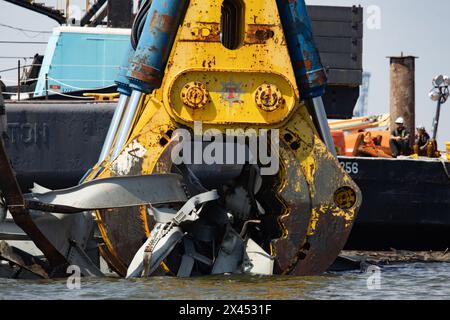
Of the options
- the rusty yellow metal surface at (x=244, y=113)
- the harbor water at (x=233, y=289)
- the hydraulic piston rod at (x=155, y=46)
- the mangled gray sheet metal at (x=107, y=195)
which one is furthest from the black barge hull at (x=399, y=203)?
the mangled gray sheet metal at (x=107, y=195)

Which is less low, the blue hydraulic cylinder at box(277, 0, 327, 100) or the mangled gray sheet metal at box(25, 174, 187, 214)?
the blue hydraulic cylinder at box(277, 0, 327, 100)

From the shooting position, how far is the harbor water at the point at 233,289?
1249cm

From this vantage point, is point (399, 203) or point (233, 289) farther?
point (399, 203)

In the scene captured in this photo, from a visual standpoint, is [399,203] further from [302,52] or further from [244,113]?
[244,113]

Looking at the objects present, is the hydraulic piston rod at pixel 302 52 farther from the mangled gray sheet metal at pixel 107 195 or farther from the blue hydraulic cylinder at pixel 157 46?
the mangled gray sheet metal at pixel 107 195

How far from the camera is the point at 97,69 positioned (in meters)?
26.7

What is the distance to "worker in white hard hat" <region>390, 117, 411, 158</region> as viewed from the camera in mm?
25375

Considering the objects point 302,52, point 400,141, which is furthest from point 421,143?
point 302,52

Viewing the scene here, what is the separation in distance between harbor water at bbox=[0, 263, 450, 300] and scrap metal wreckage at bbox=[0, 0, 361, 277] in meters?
0.44

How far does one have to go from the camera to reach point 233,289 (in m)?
13.0

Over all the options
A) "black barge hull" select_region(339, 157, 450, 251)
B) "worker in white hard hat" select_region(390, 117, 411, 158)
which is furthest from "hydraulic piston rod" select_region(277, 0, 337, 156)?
"worker in white hard hat" select_region(390, 117, 411, 158)

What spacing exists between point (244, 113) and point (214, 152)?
59 cm

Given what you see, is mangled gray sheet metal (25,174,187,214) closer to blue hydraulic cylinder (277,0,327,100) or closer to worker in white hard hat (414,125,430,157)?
blue hydraulic cylinder (277,0,327,100)

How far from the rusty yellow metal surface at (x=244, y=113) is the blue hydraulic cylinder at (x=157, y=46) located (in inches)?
4.4
